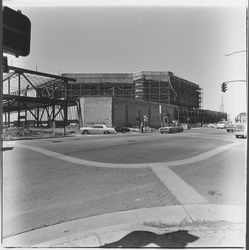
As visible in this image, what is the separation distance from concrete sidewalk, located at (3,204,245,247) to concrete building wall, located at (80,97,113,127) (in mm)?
32436

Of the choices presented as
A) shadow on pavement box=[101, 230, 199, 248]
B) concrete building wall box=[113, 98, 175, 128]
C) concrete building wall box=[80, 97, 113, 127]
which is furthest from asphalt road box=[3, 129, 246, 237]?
concrete building wall box=[113, 98, 175, 128]

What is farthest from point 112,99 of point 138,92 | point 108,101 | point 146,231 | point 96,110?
point 146,231

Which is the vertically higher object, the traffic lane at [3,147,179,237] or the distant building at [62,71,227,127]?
the distant building at [62,71,227,127]

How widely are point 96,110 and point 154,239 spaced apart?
3375 centimetres

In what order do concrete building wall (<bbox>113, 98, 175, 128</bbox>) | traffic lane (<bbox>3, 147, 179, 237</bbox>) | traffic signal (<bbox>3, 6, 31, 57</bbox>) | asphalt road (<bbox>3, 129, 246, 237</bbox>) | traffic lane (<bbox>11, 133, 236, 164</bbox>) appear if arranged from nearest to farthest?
traffic signal (<bbox>3, 6, 31, 57</bbox>) → traffic lane (<bbox>3, 147, 179, 237</bbox>) → asphalt road (<bbox>3, 129, 246, 237</bbox>) → traffic lane (<bbox>11, 133, 236, 164</bbox>) → concrete building wall (<bbox>113, 98, 175, 128</bbox>)

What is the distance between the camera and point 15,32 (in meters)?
2.42

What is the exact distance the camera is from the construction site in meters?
35.9

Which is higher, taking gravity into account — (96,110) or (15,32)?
(96,110)

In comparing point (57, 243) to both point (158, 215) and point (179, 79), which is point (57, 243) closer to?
point (158, 215)

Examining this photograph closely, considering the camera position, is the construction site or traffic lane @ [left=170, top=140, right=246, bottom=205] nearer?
traffic lane @ [left=170, top=140, right=246, bottom=205]

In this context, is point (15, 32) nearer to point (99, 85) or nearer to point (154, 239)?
point (154, 239)

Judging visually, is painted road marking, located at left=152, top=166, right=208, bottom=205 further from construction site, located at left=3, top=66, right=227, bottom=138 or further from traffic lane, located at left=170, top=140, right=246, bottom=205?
construction site, located at left=3, top=66, right=227, bottom=138

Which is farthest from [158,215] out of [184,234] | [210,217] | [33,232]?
[33,232]

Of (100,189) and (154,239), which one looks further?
(100,189)
